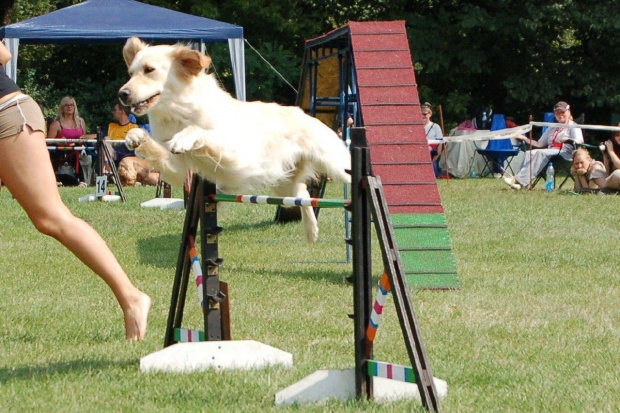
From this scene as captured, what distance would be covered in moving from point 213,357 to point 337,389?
0.73 meters

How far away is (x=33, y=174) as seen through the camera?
13.1 ft

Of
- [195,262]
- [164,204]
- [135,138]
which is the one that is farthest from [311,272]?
[164,204]

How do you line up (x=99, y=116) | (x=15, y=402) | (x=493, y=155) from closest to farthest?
1. (x=15, y=402)
2. (x=493, y=155)
3. (x=99, y=116)

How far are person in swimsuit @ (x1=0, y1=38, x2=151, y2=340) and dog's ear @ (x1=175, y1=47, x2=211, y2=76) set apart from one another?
129cm

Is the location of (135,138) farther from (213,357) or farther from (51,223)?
(213,357)

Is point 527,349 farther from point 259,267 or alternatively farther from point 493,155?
point 493,155

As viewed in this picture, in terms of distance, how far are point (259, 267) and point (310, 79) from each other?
2168mm

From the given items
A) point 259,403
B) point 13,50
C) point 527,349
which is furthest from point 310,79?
point 13,50

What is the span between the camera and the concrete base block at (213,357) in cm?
414

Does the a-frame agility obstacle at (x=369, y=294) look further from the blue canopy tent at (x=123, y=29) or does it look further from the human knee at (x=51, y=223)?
the blue canopy tent at (x=123, y=29)

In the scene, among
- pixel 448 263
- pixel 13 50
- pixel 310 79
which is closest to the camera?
pixel 448 263

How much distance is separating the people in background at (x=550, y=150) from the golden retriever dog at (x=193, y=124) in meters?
9.50

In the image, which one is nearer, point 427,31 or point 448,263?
point 448,263

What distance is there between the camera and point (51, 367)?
4242 mm
